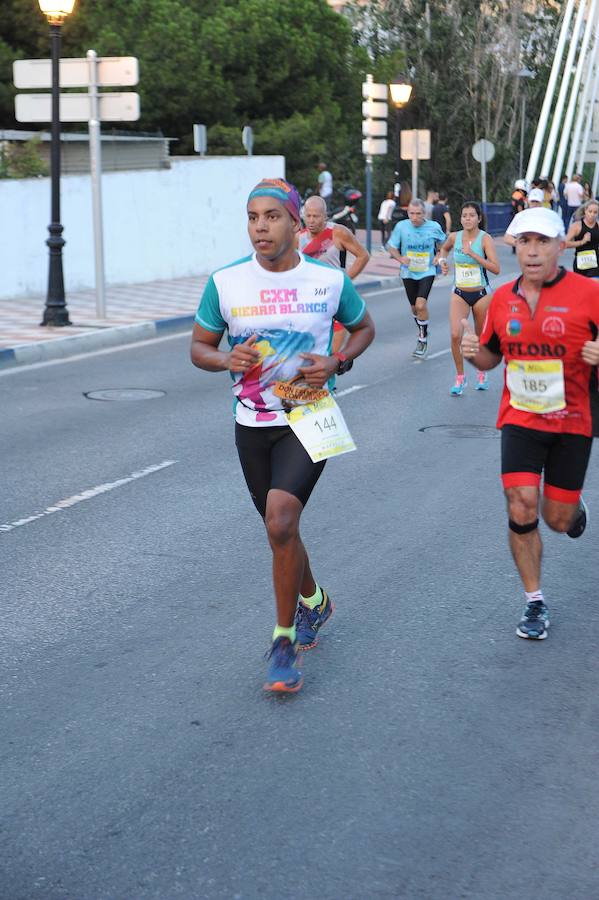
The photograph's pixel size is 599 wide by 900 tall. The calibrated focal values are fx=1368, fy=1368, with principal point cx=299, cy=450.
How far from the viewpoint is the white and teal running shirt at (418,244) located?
15.6m

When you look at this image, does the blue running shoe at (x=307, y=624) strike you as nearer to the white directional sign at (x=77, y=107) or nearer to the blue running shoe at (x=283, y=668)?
the blue running shoe at (x=283, y=668)

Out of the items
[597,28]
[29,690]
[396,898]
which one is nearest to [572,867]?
[396,898]

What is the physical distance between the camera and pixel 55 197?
60.1 ft

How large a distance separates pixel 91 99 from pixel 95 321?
3.04 meters

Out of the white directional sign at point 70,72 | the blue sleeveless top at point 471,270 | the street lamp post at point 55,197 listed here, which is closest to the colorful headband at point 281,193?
the blue sleeveless top at point 471,270

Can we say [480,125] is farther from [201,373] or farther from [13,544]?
[13,544]

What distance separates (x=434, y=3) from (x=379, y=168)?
688 centimetres

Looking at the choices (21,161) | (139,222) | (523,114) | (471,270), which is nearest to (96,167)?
(21,161)

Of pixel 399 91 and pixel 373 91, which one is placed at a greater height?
pixel 399 91

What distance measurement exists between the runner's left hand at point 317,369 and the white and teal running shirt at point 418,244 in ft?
35.2

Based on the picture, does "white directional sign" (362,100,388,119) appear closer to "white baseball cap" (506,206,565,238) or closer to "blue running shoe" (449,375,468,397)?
"blue running shoe" (449,375,468,397)

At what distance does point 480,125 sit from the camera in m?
54.4

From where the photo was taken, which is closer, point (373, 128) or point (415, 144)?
point (373, 128)

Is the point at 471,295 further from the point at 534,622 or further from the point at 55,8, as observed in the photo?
the point at 55,8
